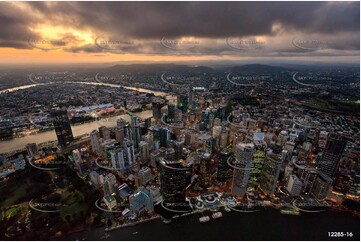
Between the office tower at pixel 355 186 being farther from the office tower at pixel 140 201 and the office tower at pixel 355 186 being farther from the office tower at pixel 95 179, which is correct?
the office tower at pixel 95 179

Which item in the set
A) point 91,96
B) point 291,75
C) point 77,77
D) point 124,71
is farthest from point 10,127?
point 291,75

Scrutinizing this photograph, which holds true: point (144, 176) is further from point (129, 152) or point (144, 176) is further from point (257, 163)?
point (257, 163)

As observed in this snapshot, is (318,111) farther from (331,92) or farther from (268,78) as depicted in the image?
(268,78)

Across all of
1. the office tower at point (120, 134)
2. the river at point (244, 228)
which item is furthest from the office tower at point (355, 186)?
the office tower at point (120, 134)

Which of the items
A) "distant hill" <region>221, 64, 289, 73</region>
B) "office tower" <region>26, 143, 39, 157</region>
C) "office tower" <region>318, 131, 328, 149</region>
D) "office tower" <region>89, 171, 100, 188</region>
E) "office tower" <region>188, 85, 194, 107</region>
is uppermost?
"distant hill" <region>221, 64, 289, 73</region>

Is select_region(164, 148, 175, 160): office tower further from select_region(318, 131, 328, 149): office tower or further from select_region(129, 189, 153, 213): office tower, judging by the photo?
select_region(318, 131, 328, 149): office tower

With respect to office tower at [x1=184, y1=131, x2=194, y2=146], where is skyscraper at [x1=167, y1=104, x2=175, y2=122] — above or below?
above

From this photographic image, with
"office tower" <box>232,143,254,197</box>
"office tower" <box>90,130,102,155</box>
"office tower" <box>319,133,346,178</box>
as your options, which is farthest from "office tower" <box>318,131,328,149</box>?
"office tower" <box>90,130,102,155</box>
